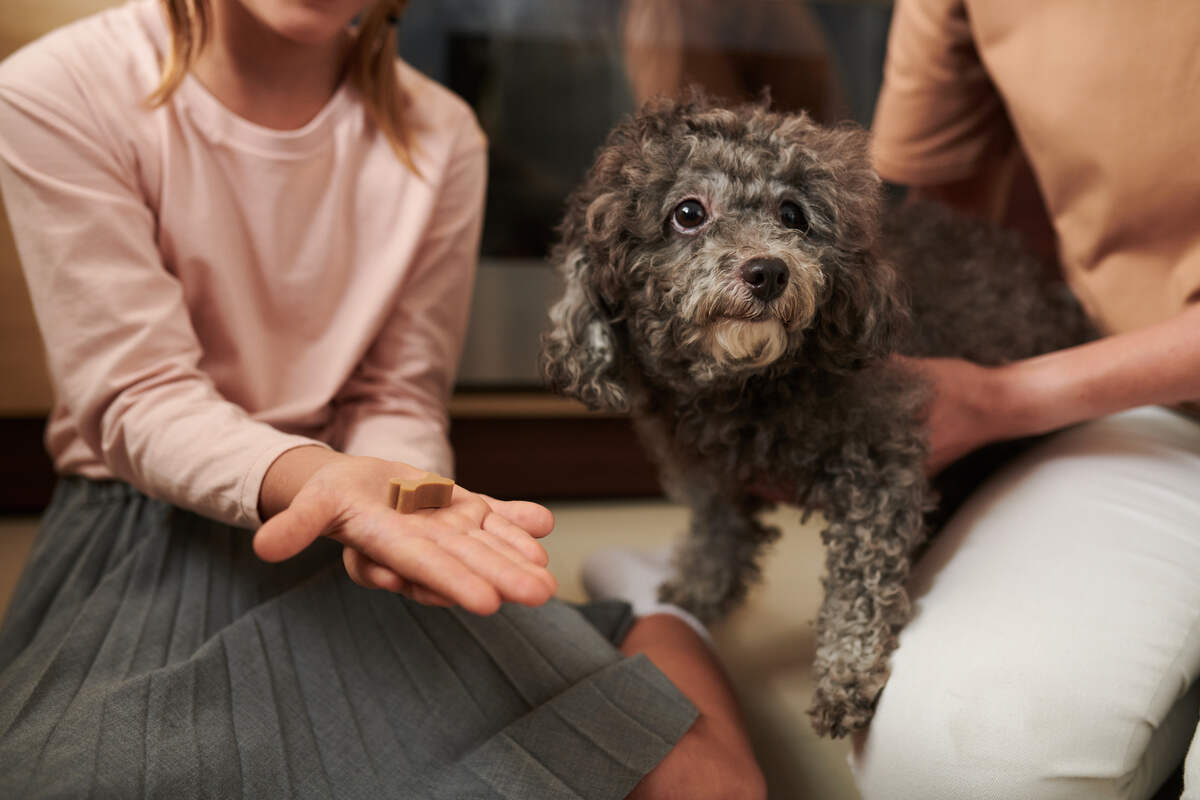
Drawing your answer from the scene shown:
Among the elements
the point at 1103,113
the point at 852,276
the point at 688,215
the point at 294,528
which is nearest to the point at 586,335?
the point at 688,215

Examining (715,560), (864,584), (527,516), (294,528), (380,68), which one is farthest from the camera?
(715,560)

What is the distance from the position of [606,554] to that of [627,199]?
80 centimetres

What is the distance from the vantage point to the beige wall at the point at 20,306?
1.14m

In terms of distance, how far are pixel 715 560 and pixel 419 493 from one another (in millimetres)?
721

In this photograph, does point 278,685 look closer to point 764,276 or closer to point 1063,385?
point 764,276

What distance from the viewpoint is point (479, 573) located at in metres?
0.67

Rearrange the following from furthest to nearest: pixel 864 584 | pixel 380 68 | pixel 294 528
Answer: pixel 380 68 < pixel 864 584 < pixel 294 528

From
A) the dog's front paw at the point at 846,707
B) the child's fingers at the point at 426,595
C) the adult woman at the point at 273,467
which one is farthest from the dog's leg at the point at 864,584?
the child's fingers at the point at 426,595

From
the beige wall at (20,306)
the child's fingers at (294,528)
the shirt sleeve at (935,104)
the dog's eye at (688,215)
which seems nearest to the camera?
the child's fingers at (294,528)

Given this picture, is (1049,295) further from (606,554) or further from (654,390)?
(606,554)

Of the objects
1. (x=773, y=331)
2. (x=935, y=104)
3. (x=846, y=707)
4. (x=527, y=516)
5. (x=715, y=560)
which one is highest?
(x=935, y=104)

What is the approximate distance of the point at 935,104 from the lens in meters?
1.36

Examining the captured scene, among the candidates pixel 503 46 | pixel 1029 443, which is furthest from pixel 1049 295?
pixel 503 46

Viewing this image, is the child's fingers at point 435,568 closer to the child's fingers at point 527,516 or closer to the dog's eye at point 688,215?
the child's fingers at point 527,516
